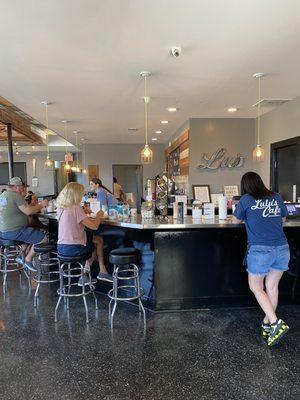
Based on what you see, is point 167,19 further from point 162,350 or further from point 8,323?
point 8,323

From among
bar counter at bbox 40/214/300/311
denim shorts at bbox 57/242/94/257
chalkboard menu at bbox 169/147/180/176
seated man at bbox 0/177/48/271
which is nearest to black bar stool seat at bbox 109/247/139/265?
bar counter at bbox 40/214/300/311

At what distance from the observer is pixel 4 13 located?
8.10ft

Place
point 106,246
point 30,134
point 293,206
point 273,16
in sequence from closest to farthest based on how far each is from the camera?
point 273,16, point 293,206, point 106,246, point 30,134

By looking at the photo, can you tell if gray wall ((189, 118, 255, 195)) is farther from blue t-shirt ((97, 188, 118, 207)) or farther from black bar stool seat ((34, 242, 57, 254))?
black bar stool seat ((34, 242, 57, 254))

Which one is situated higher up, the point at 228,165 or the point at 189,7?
the point at 189,7

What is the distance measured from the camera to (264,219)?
8.92 feet

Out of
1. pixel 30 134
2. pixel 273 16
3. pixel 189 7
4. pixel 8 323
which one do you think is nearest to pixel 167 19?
pixel 189 7

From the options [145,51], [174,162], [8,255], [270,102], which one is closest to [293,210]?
[145,51]

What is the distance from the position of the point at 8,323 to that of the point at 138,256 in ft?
4.87

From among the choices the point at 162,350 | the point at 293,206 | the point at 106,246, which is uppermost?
the point at 293,206

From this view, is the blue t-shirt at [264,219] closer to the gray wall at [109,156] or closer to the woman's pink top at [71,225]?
the woman's pink top at [71,225]

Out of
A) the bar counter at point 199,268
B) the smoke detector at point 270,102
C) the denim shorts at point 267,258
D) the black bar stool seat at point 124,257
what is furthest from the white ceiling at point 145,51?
the black bar stool seat at point 124,257

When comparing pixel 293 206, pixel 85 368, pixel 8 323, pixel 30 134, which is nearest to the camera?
pixel 85 368

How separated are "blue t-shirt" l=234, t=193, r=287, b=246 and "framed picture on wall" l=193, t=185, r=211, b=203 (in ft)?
12.3
